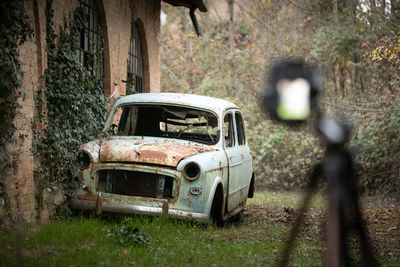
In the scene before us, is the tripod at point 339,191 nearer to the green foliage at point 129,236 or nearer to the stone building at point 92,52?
the green foliage at point 129,236

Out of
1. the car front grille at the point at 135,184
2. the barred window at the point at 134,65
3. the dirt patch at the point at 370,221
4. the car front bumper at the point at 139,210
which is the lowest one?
the dirt patch at the point at 370,221

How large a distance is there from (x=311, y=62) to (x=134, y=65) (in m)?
4.22

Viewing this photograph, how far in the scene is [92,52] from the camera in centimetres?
865

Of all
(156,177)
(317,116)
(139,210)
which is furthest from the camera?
(156,177)

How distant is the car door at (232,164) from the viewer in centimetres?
668

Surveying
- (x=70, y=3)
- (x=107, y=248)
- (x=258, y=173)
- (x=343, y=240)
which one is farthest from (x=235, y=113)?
(x=258, y=173)

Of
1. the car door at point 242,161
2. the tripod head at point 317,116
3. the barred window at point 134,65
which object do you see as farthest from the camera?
the barred window at point 134,65

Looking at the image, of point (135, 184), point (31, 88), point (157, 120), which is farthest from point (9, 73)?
point (157, 120)

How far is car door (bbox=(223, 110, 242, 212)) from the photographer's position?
6676 mm

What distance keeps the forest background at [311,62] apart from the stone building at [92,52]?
288 centimetres

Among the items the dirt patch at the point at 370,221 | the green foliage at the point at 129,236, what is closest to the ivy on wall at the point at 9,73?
the green foliage at the point at 129,236

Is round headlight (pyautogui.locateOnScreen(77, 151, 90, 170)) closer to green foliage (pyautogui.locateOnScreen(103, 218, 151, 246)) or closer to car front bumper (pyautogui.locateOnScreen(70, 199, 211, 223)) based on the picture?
car front bumper (pyautogui.locateOnScreen(70, 199, 211, 223))

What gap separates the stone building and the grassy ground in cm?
58

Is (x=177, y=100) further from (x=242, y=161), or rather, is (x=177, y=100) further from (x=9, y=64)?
(x=9, y=64)
